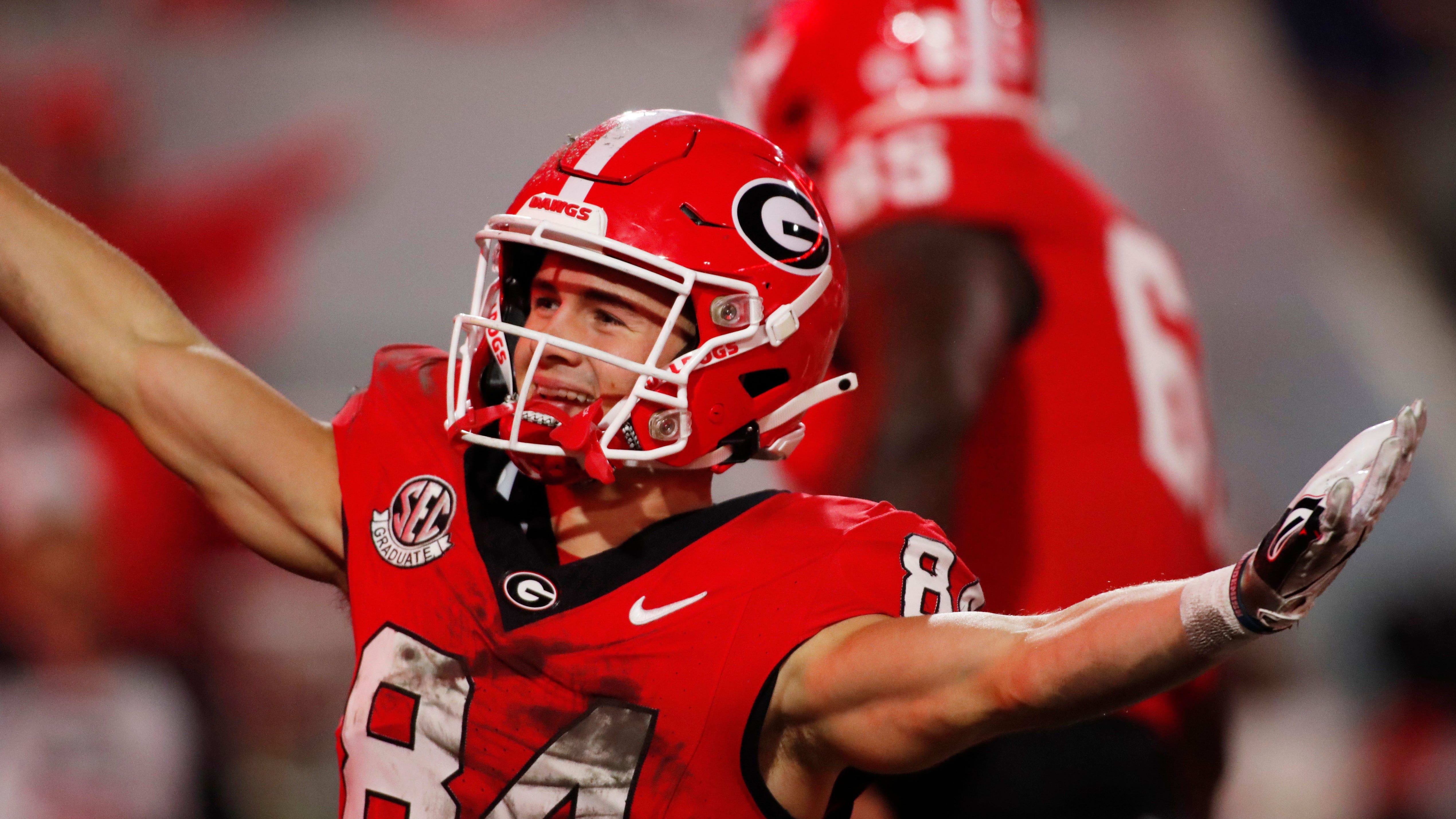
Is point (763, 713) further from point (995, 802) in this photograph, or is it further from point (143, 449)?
point (143, 449)

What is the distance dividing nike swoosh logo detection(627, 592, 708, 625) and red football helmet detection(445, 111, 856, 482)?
6.9 inches

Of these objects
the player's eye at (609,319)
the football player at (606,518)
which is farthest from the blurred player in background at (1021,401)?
the player's eye at (609,319)

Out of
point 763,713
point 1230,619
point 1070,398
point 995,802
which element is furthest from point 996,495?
point 1230,619

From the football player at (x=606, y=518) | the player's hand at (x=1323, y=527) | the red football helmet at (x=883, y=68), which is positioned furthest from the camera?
the red football helmet at (x=883, y=68)

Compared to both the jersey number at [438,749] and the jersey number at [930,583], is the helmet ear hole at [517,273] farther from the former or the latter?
the jersey number at [930,583]

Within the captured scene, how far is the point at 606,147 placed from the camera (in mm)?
1895

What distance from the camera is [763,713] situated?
1623 mm

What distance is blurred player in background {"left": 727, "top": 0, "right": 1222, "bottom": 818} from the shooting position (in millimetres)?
2475

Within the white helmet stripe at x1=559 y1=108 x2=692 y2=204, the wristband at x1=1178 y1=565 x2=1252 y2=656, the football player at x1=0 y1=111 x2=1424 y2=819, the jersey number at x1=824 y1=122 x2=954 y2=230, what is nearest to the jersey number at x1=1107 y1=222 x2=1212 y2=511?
the jersey number at x1=824 y1=122 x2=954 y2=230

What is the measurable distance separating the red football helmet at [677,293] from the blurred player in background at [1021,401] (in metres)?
0.83

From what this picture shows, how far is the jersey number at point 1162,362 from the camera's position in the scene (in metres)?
2.83

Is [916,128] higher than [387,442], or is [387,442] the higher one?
[916,128]

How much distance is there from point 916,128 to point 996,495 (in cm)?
98

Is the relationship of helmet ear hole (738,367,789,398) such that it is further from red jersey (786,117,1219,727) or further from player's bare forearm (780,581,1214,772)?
red jersey (786,117,1219,727)
